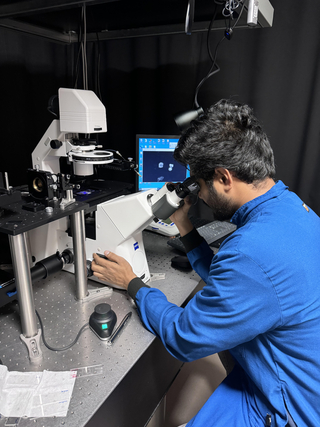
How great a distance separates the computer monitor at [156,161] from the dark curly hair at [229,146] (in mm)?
797

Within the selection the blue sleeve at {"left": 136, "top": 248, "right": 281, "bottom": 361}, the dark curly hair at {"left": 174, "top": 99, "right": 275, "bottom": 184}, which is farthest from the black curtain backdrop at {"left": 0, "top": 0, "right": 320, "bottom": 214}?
the blue sleeve at {"left": 136, "top": 248, "right": 281, "bottom": 361}

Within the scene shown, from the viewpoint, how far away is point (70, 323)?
0.99 m

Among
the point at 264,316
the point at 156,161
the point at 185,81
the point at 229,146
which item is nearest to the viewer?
the point at 264,316

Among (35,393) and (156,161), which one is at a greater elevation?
(156,161)

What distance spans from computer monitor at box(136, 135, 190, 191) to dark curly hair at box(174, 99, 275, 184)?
0.80m

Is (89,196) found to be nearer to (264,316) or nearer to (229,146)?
(229,146)

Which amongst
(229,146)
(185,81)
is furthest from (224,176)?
(185,81)

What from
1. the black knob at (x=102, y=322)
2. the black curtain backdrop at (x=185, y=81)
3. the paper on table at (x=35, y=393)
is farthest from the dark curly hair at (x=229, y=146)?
the black curtain backdrop at (x=185, y=81)

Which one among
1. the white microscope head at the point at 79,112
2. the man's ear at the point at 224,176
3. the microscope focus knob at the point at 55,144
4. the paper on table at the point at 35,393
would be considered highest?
the white microscope head at the point at 79,112

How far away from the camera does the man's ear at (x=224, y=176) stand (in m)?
0.85

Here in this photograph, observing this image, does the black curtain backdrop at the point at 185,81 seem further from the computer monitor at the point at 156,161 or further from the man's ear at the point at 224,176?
the man's ear at the point at 224,176

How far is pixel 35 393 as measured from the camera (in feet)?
2.42

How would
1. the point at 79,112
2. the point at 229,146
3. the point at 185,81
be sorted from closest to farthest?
1. the point at 229,146
2. the point at 79,112
3. the point at 185,81

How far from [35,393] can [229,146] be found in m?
0.83
